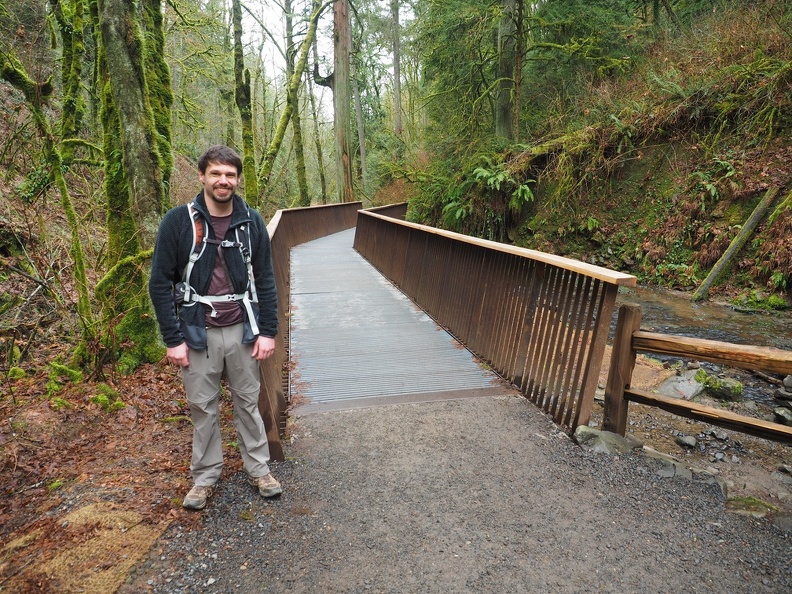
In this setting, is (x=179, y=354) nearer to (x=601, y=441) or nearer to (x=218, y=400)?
(x=218, y=400)

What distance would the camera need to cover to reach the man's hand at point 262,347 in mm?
2943

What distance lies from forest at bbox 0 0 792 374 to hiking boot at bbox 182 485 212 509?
2.13 metres

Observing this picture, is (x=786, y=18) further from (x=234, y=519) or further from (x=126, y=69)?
(x=234, y=519)

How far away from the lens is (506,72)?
12.7 metres

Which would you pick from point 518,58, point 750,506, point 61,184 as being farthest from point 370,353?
point 518,58

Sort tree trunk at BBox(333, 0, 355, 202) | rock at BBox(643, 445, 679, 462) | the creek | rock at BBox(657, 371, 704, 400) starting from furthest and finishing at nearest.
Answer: tree trunk at BBox(333, 0, 355, 202)
the creek
rock at BBox(657, 371, 704, 400)
rock at BBox(643, 445, 679, 462)

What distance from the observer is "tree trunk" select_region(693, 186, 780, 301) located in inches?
335

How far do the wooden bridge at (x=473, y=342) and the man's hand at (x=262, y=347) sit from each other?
0.42 metres

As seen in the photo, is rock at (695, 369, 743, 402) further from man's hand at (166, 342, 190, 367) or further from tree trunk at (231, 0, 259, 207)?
tree trunk at (231, 0, 259, 207)

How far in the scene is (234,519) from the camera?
2.81 metres

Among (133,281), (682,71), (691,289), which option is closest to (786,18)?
(682,71)

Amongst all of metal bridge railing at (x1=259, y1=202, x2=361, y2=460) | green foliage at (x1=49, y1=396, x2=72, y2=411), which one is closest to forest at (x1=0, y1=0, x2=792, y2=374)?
green foliage at (x1=49, y1=396, x2=72, y2=411)

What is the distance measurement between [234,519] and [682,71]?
13146 millimetres

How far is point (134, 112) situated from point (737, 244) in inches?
371
